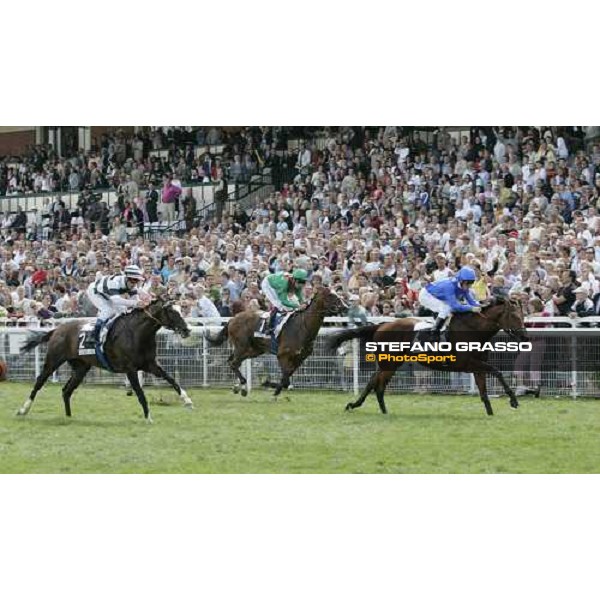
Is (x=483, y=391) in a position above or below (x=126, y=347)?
below

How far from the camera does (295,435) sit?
12.8 metres

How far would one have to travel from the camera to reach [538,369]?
13.8m

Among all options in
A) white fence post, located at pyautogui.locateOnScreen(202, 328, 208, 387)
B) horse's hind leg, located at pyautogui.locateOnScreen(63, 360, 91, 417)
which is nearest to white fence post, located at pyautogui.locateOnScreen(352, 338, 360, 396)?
white fence post, located at pyautogui.locateOnScreen(202, 328, 208, 387)

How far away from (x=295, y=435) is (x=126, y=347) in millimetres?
2408

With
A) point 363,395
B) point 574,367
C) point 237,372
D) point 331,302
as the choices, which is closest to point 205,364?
point 237,372

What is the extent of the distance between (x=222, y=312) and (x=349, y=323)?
1526mm

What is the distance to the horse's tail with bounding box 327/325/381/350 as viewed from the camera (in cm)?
1411

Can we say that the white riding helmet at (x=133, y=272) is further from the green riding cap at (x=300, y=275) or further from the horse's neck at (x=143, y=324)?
the green riding cap at (x=300, y=275)

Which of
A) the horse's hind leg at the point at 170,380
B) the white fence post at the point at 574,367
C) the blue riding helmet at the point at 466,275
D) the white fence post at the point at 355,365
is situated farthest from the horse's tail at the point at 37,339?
the white fence post at the point at 574,367

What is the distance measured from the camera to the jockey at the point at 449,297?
525 inches

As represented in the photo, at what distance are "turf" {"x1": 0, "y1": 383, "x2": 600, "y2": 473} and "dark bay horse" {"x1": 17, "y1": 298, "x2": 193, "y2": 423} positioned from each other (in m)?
0.29

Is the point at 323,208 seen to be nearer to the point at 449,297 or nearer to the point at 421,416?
the point at 449,297

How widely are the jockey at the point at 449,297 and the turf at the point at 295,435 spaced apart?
3.53 ft
